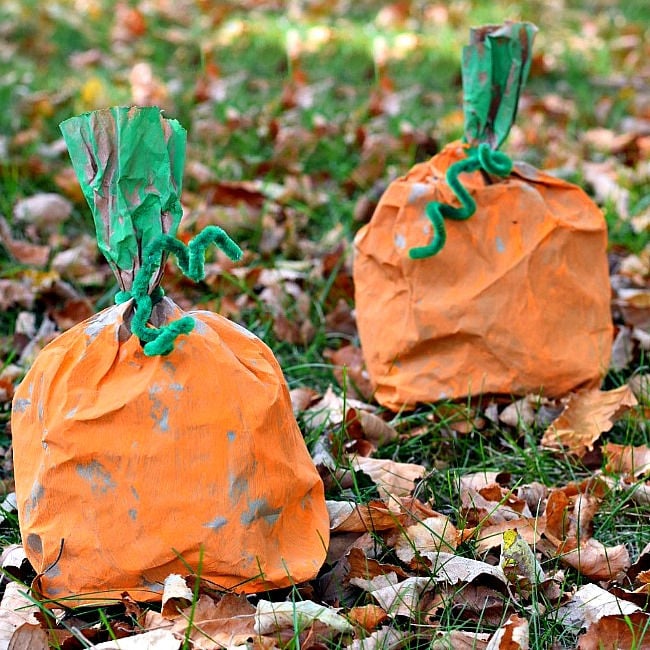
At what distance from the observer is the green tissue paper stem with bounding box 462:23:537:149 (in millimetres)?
1976

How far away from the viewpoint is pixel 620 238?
2826mm

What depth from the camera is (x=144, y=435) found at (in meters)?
1.36

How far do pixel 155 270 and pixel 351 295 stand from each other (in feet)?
3.93

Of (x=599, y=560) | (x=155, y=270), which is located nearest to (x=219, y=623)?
(x=155, y=270)

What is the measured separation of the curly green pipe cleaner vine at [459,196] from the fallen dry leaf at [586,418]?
421 mm

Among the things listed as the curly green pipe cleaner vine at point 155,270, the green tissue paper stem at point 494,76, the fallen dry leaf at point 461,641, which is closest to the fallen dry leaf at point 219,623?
the fallen dry leaf at point 461,641

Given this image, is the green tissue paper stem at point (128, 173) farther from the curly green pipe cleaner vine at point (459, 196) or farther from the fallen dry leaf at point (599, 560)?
the fallen dry leaf at point (599, 560)

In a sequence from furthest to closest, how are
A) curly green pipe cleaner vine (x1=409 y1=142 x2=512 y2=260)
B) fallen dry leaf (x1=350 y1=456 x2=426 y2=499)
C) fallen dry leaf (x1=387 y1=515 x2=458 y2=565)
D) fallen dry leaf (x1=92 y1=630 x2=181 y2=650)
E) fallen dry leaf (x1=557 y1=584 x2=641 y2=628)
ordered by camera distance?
1. curly green pipe cleaner vine (x1=409 y1=142 x2=512 y2=260)
2. fallen dry leaf (x1=350 y1=456 x2=426 y2=499)
3. fallen dry leaf (x1=387 y1=515 x2=458 y2=565)
4. fallen dry leaf (x1=557 y1=584 x2=641 y2=628)
5. fallen dry leaf (x1=92 y1=630 x2=181 y2=650)

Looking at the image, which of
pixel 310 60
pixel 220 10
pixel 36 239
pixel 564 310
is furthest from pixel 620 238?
pixel 220 10

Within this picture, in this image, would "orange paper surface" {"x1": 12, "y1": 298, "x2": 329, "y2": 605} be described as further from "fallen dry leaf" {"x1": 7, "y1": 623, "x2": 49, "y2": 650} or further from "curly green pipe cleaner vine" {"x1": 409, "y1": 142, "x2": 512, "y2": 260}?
"curly green pipe cleaner vine" {"x1": 409, "y1": 142, "x2": 512, "y2": 260}

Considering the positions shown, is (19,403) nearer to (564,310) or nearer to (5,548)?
(5,548)

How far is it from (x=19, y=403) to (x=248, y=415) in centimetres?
35

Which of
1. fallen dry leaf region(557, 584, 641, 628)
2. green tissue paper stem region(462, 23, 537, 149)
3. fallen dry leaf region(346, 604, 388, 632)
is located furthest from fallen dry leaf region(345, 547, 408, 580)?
green tissue paper stem region(462, 23, 537, 149)

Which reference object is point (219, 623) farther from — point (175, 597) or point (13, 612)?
point (13, 612)
